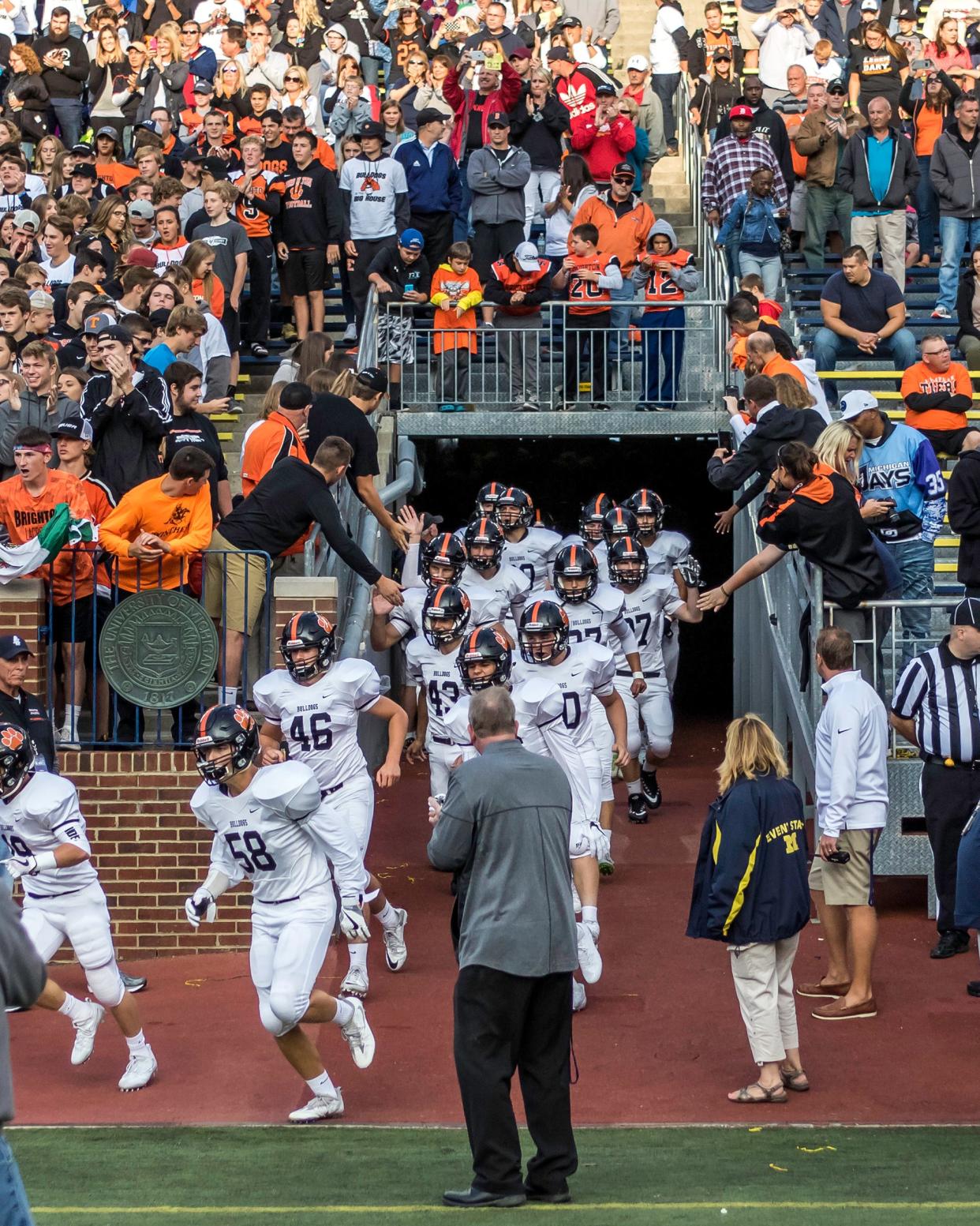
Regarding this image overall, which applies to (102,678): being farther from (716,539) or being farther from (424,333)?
(716,539)

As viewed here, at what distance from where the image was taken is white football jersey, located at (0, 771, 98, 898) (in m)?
8.40

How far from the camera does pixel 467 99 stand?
1812 cm

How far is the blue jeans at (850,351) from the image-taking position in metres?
15.2

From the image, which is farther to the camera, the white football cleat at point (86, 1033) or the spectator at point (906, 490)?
the spectator at point (906, 490)

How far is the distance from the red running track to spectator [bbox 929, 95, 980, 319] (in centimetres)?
694

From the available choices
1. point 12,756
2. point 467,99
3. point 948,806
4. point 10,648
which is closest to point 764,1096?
point 948,806

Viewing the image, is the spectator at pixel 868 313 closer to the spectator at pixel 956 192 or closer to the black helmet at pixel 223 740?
the spectator at pixel 956 192

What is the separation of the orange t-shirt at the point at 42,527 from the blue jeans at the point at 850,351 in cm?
696

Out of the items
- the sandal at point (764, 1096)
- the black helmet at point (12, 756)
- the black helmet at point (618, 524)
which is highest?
the black helmet at point (618, 524)

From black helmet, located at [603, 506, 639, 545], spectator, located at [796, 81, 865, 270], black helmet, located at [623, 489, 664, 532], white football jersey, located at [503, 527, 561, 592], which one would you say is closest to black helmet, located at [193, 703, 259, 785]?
white football jersey, located at [503, 527, 561, 592]

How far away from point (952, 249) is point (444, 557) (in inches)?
270

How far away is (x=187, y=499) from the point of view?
1042 centimetres

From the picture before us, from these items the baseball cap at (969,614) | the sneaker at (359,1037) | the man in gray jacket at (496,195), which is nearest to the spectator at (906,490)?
the baseball cap at (969,614)

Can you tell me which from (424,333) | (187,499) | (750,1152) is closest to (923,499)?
(187,499)
